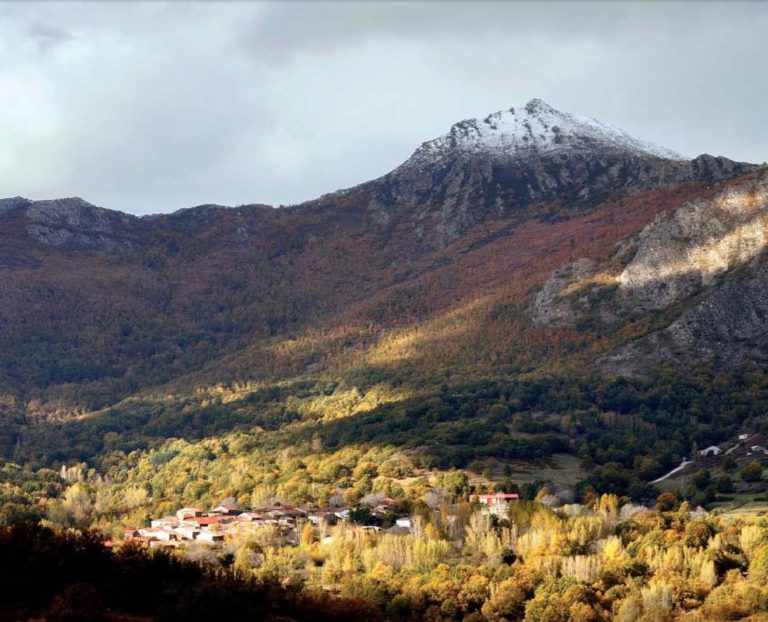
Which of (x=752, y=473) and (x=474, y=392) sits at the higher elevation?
(x=474, y=392)

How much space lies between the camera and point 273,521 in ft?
293

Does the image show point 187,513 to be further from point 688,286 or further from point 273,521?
point 688,286

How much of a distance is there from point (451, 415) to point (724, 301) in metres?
40.9

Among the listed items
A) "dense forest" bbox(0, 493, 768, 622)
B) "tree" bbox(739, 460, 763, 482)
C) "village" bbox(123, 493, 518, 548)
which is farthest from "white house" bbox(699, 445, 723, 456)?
"dense forest" bbox(0, 493, 768, 622)

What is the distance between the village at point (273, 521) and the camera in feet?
276

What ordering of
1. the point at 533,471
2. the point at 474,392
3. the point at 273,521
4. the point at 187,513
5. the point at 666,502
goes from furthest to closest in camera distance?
the point at 474,392
the point at 533,471
the point at 187,513
the point at 666,502
the point at 273,521

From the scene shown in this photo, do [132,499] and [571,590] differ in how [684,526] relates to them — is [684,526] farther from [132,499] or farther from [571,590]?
[132,499]

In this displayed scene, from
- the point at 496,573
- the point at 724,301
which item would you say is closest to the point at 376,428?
the point at 724,301

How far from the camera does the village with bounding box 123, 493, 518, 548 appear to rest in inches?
3310

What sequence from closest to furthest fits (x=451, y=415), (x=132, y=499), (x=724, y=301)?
(x=132, y=499)
(x=451, y=415)
(x=724, y=301)

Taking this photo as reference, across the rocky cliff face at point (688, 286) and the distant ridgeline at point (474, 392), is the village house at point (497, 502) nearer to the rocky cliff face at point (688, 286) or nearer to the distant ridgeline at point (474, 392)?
the distant ridgeline at point (474, 392)

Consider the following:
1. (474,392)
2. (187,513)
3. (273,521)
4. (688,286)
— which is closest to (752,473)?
(273,521)

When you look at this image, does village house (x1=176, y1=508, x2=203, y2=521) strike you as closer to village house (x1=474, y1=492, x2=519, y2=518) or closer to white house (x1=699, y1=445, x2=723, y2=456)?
village house (x1=474, y1=492, x2=519, y2=518)

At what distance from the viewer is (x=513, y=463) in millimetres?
115625
